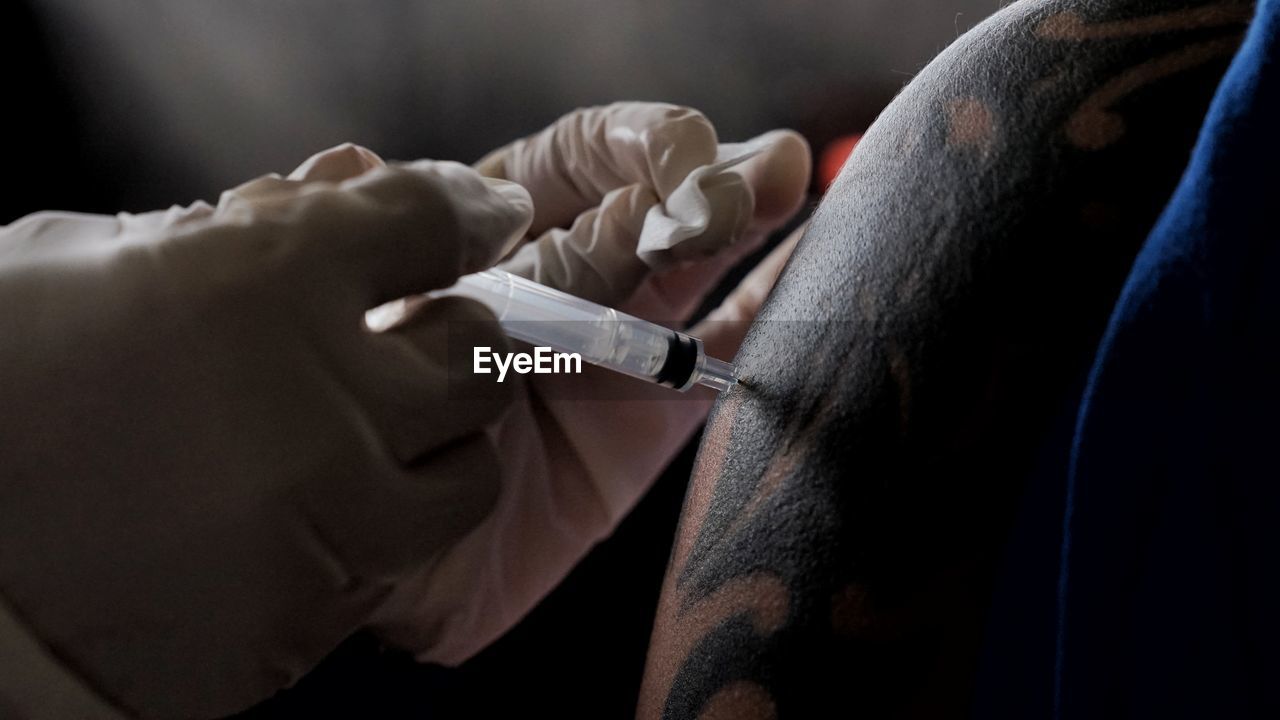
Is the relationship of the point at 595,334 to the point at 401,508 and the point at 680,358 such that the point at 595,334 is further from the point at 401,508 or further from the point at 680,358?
the point at 401,508

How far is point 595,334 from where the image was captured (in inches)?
26.5

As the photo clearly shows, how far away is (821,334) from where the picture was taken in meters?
0.56

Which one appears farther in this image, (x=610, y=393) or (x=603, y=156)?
(x=603, y=156)

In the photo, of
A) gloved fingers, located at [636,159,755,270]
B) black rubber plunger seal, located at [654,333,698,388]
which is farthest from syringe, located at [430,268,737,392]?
gloved fingers, located at [636,159,755,270]

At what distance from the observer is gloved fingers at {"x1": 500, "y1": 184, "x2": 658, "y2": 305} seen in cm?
87

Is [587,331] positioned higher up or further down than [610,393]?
higher up


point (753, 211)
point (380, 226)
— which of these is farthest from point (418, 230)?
point (753, 211)

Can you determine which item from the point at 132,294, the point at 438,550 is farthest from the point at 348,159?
the point at 438,550

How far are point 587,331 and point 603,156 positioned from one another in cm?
38

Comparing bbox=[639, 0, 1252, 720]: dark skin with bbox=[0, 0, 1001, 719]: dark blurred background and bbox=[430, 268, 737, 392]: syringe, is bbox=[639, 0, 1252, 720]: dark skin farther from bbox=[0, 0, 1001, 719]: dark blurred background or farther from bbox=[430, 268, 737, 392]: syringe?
bbox=[0, 0, 1001, 719]: dark blurred background

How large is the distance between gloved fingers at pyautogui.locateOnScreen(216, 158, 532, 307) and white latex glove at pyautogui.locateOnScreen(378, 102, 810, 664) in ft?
0.66

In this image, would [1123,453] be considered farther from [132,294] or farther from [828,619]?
[132,294]

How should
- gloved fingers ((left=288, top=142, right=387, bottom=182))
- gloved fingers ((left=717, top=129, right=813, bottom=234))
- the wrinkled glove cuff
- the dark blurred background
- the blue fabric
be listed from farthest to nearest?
1. the dark blurred background
2. gloved fingers ((left=717, top=129, right=813, bottom=234))
3. gloved fingers ((left=288, top=142, right=387, bottom=182))
4. the wrinkled glove cuff
5. the blue fabric

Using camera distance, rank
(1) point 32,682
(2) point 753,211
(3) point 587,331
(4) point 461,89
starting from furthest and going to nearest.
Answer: (4) point 461,89 < (2) point 753,211 < (3) point 587,331 < (1) point 32,682
